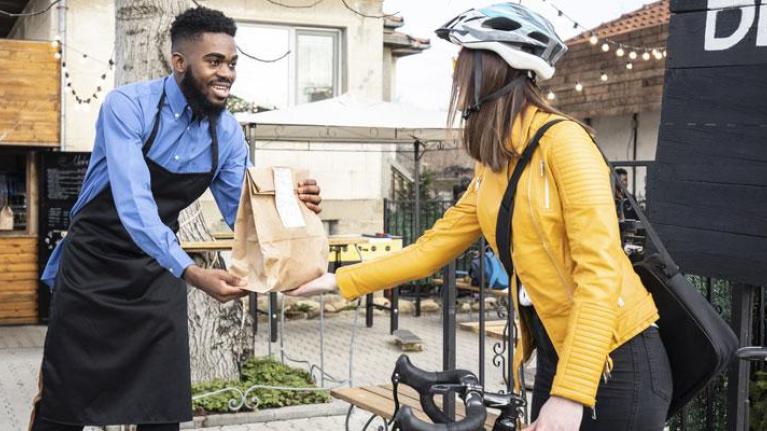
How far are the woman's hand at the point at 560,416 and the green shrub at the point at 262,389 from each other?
517cm

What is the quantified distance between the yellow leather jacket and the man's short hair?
5.26ft

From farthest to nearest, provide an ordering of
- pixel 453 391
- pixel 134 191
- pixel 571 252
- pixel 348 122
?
pixel 348 122, pixel 134 191, pixel 453 391, pixel 571 252

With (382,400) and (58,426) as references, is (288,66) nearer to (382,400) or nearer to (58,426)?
(382,400)

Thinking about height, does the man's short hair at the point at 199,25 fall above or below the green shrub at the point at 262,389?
above

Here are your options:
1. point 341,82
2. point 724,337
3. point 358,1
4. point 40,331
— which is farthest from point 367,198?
point 724,337

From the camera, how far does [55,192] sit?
42.1ft

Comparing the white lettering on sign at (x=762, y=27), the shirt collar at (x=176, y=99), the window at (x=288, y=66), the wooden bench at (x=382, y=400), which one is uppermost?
the window at (x=288, y=66)

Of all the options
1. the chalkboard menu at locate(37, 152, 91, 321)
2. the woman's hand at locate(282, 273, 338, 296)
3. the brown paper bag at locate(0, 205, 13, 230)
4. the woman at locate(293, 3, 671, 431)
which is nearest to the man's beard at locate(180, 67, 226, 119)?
the woman's hand at locate(282, 273, 338, 296)

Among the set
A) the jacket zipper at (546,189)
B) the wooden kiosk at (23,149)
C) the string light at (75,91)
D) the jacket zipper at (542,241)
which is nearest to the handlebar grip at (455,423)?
the jacket zipper at (542,241)

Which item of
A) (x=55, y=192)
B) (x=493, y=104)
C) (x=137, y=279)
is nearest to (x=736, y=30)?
(x=493, y=104)

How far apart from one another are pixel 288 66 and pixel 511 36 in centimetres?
1238

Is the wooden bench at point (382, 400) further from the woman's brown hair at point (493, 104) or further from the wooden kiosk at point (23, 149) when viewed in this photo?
the wooden kiosk at point (23, 149)

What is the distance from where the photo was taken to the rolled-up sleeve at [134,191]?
12.8 ft

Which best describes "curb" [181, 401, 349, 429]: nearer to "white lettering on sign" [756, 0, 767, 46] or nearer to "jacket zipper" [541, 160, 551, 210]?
"white lettering on sign" [756, 0, 767, 46]
